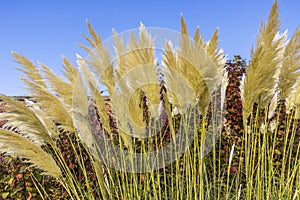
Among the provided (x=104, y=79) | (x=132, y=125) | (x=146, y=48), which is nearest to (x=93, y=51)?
(x=104, y=79)

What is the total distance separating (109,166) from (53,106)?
70 cm

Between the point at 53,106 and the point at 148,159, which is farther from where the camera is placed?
the point at 148,159

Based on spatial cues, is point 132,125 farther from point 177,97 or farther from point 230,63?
point 230,63

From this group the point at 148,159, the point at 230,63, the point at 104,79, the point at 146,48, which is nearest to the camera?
the point at 146,48

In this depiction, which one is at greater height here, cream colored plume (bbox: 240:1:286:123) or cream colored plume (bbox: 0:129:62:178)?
cream colored plume (bbox: 240:1:286:123)

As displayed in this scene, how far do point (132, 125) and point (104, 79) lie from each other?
38 cm

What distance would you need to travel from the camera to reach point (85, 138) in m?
2.63

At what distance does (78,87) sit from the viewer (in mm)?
2549

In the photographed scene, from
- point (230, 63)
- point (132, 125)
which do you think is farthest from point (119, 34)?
point (230, 63)

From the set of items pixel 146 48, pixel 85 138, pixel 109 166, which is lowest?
pixel 109 166

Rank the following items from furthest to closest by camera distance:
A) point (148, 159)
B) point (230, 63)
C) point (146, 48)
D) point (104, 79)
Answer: point (230, 63) → point (148, 159) → point (104, 79) → point (146, 48)

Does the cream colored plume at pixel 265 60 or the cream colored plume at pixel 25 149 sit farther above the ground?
the cream colored plume at pixel 265 60

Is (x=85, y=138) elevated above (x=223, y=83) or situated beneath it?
situated beneath

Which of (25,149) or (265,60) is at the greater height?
(265,60)
